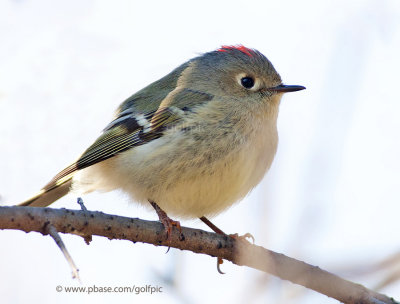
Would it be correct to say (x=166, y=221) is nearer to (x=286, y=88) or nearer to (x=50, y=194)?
(x=50, y=194)

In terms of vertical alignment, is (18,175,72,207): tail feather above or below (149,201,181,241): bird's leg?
above

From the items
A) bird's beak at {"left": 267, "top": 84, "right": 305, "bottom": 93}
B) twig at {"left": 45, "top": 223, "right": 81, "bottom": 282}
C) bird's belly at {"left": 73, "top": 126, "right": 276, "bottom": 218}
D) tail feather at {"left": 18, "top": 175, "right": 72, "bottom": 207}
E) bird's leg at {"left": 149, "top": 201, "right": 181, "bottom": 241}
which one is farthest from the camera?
bird's beak at {"left": 267, "top": 84, "right": 305, "bottom": 93}

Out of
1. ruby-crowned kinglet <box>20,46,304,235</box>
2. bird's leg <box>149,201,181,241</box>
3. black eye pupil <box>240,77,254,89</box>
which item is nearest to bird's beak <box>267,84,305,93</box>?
ruby-crowned kinglet <box>20,46,304,235</box>

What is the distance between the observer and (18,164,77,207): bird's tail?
126 inches

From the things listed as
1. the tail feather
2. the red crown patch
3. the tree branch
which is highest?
the red crown patch

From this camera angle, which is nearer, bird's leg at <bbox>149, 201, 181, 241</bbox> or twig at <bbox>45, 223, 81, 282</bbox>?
twig at <bbox>45, 223, 81, 282</bbox>

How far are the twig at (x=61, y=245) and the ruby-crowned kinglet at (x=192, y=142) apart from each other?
80cm

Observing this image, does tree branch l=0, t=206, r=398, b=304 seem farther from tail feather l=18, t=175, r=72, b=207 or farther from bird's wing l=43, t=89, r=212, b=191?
tail feather l=18, t=175, r=72, b=207

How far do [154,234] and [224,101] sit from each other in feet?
3.81

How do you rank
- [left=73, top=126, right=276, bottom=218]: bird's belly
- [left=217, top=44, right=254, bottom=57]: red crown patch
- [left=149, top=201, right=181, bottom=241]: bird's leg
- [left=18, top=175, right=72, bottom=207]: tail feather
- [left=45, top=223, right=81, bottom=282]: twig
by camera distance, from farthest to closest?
[left=217, top=44, right=254, bottom=57]: red crown patch → [left=18, top=175, right=72, bottom=207]: tail feather → [left=73, top=126, right=276, bottom=218]: bird's belly → [left=149, top=201, right=181, bottom=241]: bird's leg → [left=45, top=223, right=81, bottom=282]: twig

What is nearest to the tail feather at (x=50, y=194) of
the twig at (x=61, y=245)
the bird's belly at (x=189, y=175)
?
the bird's belly at (x=189, y=175)

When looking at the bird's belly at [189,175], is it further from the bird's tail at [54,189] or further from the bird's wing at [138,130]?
the bird's tail at [54,189]

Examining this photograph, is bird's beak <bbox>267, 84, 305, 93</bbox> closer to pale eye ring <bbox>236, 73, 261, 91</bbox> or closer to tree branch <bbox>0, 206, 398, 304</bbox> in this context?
pale eye ring <bbox>236, 73, 261, 91</bbox>

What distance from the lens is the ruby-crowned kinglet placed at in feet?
9.68
